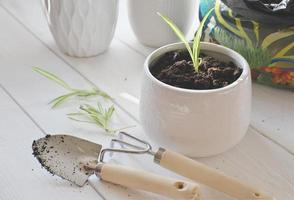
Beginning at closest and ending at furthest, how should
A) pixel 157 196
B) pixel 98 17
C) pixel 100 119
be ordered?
pixel 157 196 < pixel 100 119 < pixel 98 17

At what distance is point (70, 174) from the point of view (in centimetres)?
52

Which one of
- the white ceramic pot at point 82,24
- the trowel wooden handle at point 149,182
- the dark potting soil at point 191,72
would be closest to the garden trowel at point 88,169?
the trowel wooden handle at point 149,182

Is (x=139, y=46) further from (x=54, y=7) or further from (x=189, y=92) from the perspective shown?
(x=189, y=92)

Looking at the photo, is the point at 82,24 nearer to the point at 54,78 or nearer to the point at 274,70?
the point at 54,78

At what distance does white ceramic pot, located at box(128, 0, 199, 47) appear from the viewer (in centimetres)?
72

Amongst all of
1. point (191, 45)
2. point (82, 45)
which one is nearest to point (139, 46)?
point (82, 45)

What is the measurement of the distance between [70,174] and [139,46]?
11.9 inches

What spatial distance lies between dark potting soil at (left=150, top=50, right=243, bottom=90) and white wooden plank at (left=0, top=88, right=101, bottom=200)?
0.45 ft

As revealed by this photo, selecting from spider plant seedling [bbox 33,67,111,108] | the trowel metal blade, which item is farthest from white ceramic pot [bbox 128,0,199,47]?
the trowel metal blade

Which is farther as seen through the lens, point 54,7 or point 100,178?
point 54,7

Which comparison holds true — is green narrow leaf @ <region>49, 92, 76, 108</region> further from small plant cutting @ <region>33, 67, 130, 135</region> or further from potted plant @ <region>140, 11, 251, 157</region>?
potted plant @ <region>140, 11, 251, 157</region>

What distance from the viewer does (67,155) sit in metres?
→ 0.53

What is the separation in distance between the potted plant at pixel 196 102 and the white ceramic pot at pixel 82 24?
16 centimetres

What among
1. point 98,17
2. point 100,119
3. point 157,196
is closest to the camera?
point 157,196
